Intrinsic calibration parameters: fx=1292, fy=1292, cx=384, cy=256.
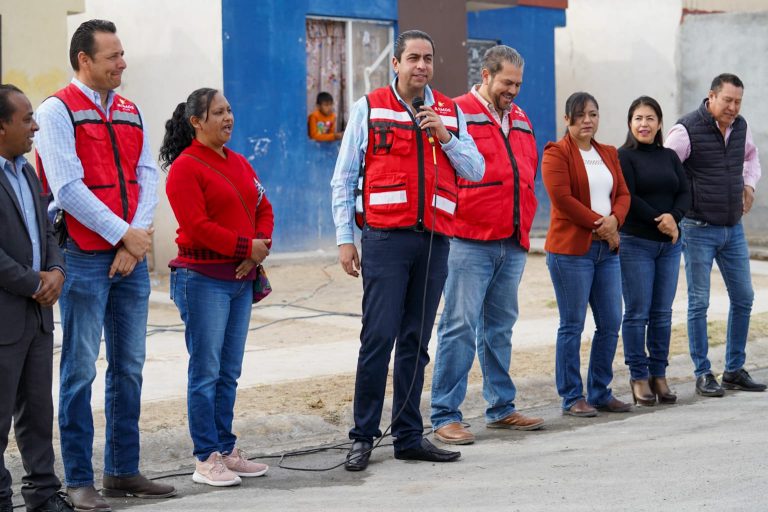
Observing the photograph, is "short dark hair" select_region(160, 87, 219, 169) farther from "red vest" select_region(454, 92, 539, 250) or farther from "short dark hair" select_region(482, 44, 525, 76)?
"short dark hair" select_region(482, 44, 525, 76)

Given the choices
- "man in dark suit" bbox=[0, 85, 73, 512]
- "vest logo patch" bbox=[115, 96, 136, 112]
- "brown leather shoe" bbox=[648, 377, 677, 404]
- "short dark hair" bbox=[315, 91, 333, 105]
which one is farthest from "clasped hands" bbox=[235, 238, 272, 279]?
"short dark hair" bbox=[315, 91, 333, 105]

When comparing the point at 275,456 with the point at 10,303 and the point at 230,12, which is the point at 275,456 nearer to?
the point at 10,303

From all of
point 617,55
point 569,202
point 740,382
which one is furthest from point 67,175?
point 617,55

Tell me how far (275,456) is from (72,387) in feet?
5.46

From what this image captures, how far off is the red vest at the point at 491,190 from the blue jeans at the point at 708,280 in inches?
77.9

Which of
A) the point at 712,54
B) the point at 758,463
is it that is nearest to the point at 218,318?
the point at 758,463

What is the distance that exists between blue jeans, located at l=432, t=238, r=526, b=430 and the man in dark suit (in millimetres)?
2589

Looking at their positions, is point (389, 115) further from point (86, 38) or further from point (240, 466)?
point (240, 466)

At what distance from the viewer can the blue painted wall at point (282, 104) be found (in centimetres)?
1780

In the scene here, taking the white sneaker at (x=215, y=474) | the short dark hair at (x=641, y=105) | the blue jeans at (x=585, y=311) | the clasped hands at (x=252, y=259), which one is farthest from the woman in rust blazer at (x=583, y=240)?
the white sneaker at (x=215, y=474)

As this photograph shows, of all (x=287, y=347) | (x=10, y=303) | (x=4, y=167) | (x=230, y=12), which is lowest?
(x=287, y=347)

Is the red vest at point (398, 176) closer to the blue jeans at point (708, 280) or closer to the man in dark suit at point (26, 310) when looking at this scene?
the man in dark suit at point (26, 310)

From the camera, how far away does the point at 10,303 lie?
5605mm

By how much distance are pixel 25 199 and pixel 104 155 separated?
54cm
